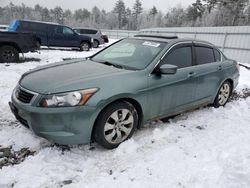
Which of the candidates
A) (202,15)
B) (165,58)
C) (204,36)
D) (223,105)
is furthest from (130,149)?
(202,15)

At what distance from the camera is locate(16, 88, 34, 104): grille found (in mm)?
2918

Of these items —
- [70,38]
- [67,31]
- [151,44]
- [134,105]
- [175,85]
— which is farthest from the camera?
[70,38]

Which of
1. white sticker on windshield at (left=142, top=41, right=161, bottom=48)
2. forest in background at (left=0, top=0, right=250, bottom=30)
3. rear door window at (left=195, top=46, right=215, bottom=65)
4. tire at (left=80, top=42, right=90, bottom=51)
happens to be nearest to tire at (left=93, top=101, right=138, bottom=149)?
white sticker on windshield at (left=142, top=41, right=161, bottom=48)

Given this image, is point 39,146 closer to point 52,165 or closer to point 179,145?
point 52,165

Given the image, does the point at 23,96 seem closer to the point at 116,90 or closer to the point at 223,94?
the point at 116,90

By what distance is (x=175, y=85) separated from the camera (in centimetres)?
385

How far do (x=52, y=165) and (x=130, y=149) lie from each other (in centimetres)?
107

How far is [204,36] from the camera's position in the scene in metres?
17.8

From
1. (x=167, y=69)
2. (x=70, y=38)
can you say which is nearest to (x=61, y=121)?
(x=167, y=69)

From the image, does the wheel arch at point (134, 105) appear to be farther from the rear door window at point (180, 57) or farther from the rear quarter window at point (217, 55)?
the rear quarter window at point (217, 55)

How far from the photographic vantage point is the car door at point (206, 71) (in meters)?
4.40

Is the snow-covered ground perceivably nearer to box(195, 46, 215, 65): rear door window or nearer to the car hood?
the car hood

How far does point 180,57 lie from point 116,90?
161cm

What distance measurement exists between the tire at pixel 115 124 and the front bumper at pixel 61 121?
15 centimetres
